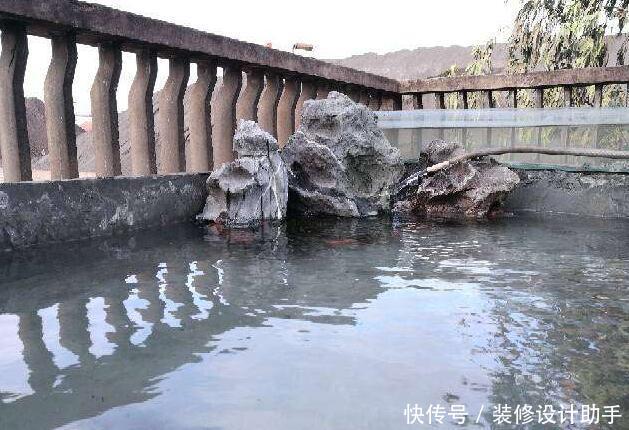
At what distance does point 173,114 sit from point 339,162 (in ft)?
4.78

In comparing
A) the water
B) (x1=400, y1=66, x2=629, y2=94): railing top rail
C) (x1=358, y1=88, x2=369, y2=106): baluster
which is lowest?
the water

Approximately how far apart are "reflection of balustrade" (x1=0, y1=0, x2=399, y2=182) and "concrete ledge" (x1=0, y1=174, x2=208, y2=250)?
0.98ft

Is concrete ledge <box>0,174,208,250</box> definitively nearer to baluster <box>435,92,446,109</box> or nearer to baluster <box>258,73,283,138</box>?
baluster <box>258,73,283,138</box>

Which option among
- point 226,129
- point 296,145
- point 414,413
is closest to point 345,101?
point 296,145

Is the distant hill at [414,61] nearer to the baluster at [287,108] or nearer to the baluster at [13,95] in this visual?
the baluster at [287,108]

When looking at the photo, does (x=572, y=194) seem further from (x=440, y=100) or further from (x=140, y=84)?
(x=140, y=84)

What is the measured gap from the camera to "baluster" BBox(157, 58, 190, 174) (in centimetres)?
465

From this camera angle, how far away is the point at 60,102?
3.73 meters

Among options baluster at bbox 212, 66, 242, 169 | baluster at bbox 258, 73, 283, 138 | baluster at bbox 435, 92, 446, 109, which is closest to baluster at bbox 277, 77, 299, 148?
baluster at bbox 258, 73, 283, 138

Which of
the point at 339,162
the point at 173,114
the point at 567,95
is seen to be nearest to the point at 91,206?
the point at 173,114

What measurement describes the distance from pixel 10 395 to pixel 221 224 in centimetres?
297

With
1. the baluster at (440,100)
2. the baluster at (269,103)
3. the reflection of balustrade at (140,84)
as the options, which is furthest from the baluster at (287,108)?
the baluster at (440,100)

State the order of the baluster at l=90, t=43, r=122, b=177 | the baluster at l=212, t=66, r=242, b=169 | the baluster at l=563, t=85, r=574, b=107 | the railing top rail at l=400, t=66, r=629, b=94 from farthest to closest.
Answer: the baluster at l=563, t=85, r=574, b=107 → the railing top rail at l=400, t=66, r=629, b=94 → the baluster at l=212, t=66, r=242, b=169 → the baluster at l=90, t=43, r=122, b=177

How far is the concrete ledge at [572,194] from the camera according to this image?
4.87 m
